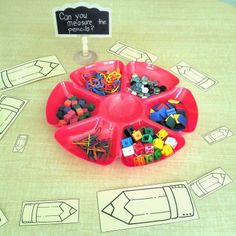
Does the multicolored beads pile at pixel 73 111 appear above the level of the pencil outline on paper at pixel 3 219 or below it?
above

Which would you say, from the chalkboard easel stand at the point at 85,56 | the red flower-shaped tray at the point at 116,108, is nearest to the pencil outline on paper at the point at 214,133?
the red flower-shaped tray at the point at 116,108

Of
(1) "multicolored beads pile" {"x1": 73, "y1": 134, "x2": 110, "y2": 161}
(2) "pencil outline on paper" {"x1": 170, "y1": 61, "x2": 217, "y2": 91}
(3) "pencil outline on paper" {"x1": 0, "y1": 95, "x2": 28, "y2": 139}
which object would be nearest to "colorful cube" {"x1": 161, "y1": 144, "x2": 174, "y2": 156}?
(1) "multicolored beads pile" {"x1": 73, "y1": 134, "x2": 110, "y2": 161}

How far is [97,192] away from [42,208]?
10 cm

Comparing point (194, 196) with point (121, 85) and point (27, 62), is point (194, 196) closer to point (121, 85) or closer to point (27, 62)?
point (121, 85)

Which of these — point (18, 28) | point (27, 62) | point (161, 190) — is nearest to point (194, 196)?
point (161, 190)

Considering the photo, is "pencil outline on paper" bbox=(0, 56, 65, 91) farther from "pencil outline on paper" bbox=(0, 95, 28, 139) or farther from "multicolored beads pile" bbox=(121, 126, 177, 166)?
"multicolored beads pile" bbox=(121, 126, 177, 166)

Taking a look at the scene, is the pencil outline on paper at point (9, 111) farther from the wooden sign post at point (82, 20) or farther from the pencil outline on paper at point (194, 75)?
the pencil outline on paper at point (194, 75)

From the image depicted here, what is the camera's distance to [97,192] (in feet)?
2.10

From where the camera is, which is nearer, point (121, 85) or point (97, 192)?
point (97, 192)

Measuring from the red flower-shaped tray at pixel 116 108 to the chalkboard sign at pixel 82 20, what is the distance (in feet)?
0.28

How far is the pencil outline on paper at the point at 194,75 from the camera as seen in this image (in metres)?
0.86

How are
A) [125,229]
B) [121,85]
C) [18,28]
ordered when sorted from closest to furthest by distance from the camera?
1. [125,229]
2. [121,85]
3. [18,28]

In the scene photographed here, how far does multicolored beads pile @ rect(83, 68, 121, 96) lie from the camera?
2.69 feet

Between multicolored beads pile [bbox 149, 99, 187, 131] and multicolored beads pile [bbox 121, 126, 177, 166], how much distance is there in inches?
1.4
